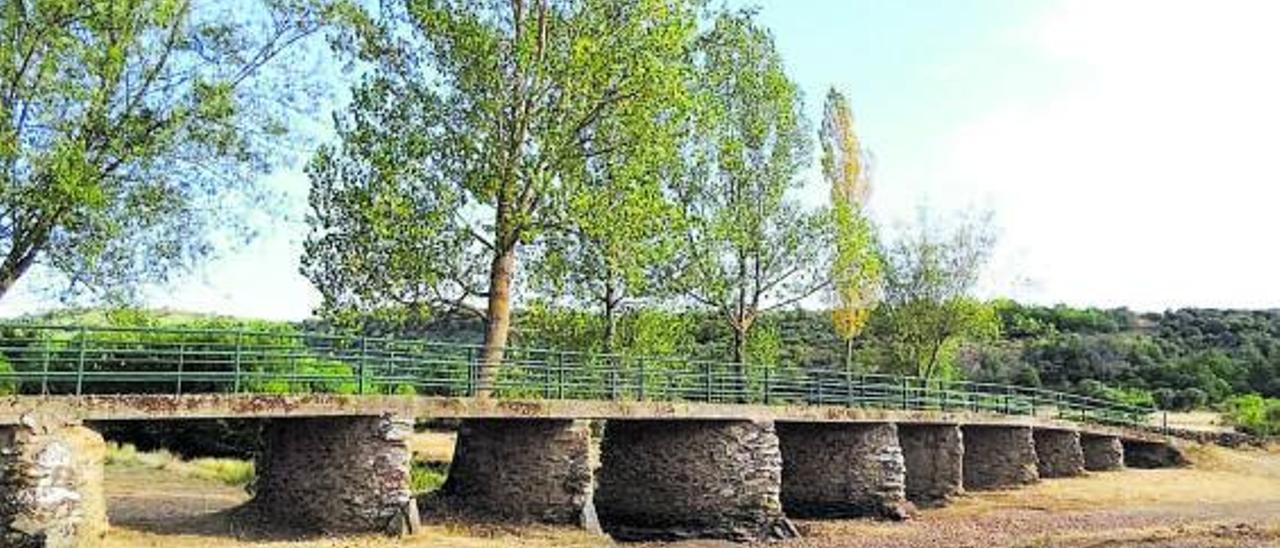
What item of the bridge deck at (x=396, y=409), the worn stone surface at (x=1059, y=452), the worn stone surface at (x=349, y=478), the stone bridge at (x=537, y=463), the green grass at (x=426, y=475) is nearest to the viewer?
the stone bridge at (x=537, y=463)

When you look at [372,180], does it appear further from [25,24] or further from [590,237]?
[25,24]

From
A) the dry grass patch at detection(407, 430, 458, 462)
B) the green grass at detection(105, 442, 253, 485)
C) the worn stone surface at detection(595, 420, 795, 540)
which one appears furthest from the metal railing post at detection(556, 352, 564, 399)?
the green grass at detection(105, 442, 253, 485)

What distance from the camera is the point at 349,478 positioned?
63.8 ft

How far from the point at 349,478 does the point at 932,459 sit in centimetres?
1866

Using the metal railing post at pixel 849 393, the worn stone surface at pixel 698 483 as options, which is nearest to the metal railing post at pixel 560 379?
the worn stone surface at pixel 698 483

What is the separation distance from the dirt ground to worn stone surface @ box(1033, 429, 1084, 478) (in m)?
0.65

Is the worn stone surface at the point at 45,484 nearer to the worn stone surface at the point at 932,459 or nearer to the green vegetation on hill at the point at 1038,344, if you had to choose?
the green vegetation on hill at the point at 1038,344

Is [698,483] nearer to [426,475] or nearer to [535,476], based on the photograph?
[535,476]

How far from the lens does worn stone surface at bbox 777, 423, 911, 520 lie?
29234 millimetres

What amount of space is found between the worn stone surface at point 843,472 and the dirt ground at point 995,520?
0.69 meters

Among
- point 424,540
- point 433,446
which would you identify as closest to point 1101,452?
point 433,446

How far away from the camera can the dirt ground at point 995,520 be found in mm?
19969

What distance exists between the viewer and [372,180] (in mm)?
26078

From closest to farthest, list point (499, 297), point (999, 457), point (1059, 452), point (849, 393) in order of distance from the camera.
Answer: point (499, 297)
point (849, 393)
point (999, 457)
point (1059, 452)
